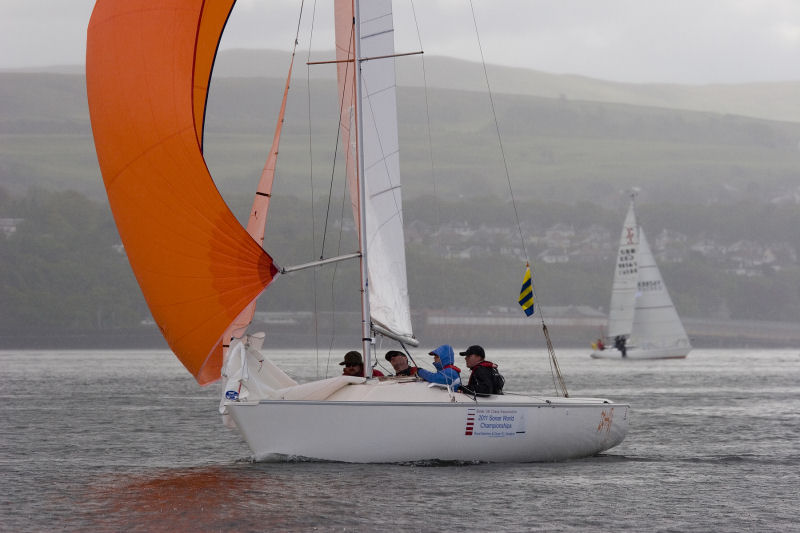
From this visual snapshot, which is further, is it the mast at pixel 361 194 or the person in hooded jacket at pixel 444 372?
the mast at pixel 361 194

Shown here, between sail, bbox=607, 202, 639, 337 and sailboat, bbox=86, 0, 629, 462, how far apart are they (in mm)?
54265

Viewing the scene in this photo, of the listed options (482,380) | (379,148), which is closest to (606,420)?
(482,380)

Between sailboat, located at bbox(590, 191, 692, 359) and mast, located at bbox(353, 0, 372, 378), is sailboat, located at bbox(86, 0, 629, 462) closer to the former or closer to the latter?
mast, located at bbox(353, 0, 372, 378)

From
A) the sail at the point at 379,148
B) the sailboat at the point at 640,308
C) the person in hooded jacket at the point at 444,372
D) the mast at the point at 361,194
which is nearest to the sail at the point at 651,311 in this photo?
the sailboat at the point at 640,308

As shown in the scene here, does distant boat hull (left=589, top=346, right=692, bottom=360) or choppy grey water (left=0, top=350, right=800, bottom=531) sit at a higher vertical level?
choppy grey water (left=0, top=350, right=800, bottom=531)

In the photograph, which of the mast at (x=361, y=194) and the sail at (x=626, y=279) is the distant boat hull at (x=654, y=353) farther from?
the mast at (x=361, y=194)

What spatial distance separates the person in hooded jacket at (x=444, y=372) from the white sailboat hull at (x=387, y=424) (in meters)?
0.13

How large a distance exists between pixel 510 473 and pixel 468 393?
3.88 ft

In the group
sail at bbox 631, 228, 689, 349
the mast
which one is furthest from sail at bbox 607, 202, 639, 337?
the mast

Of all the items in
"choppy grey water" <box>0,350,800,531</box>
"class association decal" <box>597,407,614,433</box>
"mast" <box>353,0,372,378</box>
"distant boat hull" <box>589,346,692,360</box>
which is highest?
"mast" <box>353,0,372,378</box>

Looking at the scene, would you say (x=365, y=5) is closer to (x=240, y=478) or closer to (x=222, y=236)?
(x=222, y=236)

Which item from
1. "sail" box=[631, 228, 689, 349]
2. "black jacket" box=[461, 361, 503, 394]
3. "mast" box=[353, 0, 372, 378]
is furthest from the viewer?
"sail" box=[631, 228, 689, 349]

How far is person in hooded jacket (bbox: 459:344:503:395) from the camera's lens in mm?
17109

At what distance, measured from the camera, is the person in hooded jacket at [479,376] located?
56.1 feet
